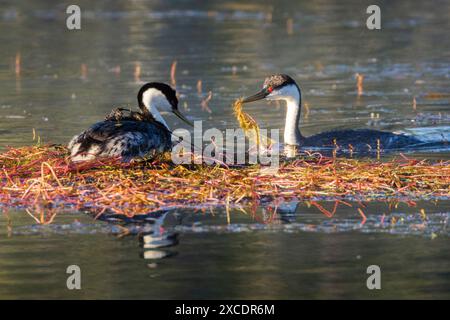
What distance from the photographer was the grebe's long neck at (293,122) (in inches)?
596

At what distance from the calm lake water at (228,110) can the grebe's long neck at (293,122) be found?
41.4 inches

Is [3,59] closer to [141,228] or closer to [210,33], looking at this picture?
[210,33]

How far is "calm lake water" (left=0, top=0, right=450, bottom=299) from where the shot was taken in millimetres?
8438

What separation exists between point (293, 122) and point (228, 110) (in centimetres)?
294

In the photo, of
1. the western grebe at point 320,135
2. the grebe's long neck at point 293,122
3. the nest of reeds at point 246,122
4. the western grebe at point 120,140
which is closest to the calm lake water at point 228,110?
the western grebe at point 320,135

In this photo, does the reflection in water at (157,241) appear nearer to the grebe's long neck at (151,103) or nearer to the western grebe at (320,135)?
the grebe's long neck at (151,103)

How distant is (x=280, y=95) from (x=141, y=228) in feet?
19.4

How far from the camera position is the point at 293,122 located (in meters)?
15.3

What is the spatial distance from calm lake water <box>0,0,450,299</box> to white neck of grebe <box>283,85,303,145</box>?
41.4 inches

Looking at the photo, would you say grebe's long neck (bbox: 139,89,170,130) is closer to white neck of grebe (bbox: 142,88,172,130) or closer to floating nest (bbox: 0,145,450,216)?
white neck of grebe (bbox: 142,88,172,130)

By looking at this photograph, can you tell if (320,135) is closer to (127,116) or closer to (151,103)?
(151,103)

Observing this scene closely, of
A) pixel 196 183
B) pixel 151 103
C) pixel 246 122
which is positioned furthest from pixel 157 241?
pixel 246 122
